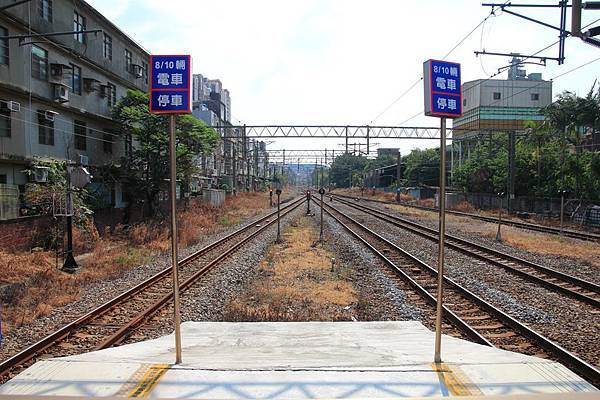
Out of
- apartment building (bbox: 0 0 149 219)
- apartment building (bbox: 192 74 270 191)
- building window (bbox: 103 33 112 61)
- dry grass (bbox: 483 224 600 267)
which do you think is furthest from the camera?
apartment building (bbox: 192 74 270 191)

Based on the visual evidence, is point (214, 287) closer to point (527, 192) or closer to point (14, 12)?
point (14, 12)

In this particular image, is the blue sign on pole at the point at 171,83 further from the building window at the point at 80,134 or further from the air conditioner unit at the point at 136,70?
the air conditioner unit at the point at 136,70

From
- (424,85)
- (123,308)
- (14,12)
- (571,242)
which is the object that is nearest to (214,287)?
(123,308)

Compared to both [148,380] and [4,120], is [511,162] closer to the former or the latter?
[4,120]

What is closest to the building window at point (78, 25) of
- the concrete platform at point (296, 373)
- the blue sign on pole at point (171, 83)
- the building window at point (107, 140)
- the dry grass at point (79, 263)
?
the building window at point (107, 140)

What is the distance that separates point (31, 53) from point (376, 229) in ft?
56.1

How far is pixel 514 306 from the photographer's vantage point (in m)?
8.70

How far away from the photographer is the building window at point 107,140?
24.9m

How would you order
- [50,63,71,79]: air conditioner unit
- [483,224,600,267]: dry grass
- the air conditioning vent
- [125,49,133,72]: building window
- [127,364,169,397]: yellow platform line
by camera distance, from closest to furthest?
[127,364,169,397]: yellow platform line → [483,224,600,267]: dry grass → [50,63,71,79]: air conditioner unit → the air conditioning vent → [125,49,133,72]: building window

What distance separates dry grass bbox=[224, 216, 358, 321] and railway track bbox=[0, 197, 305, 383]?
148 centimetres

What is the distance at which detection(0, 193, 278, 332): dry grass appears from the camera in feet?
28.9

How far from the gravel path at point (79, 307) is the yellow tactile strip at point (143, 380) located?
3.17 meters

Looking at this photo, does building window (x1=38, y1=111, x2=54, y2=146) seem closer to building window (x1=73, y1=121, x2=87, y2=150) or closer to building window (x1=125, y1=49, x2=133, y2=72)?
building window (x1=73, y1=121, x2=87, y2=150)

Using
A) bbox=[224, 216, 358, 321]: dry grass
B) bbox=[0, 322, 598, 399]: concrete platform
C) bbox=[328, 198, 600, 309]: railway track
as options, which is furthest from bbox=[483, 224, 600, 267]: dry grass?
bbox=[0, 322, 598, 399]: concrete platform
